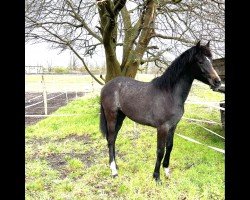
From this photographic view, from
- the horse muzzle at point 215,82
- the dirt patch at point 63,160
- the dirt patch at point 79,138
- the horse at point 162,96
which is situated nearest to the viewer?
the horse muzzle at point 215,82

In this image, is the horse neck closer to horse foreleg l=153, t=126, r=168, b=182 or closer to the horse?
the horse

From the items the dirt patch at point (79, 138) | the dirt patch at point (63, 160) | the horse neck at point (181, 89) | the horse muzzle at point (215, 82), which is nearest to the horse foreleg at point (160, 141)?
the horse neck at point (181, 89)

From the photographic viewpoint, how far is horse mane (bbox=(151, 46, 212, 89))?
149 inches

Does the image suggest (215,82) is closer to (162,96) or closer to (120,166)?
(162,96)

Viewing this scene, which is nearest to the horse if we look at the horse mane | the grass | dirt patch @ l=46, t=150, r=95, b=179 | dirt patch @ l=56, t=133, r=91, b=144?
the horse mane

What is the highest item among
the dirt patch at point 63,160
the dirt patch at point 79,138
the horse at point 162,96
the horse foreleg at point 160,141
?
the horse at point 162,96

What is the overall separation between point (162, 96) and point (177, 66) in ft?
1.54

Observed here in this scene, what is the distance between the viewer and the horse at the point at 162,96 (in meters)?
3.83

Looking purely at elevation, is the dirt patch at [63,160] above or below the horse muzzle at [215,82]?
below

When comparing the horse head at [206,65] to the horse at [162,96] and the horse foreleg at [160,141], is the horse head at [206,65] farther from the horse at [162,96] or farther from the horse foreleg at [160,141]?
the horse foreleg at [160,141]

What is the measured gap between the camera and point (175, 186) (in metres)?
4.04

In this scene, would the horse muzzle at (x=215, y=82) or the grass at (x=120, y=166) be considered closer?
the horse muzzle at (x=215, y=82)

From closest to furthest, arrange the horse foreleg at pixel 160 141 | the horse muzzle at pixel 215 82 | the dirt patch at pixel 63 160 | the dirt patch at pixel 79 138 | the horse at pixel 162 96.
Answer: the horse muzzle at pixel 215 82 → the horse at pixel 162 96 → the horse foreleg at pixel 160 141 → the dirt patch at pixel 63 160 → the dirt patch at pixel 79 138
